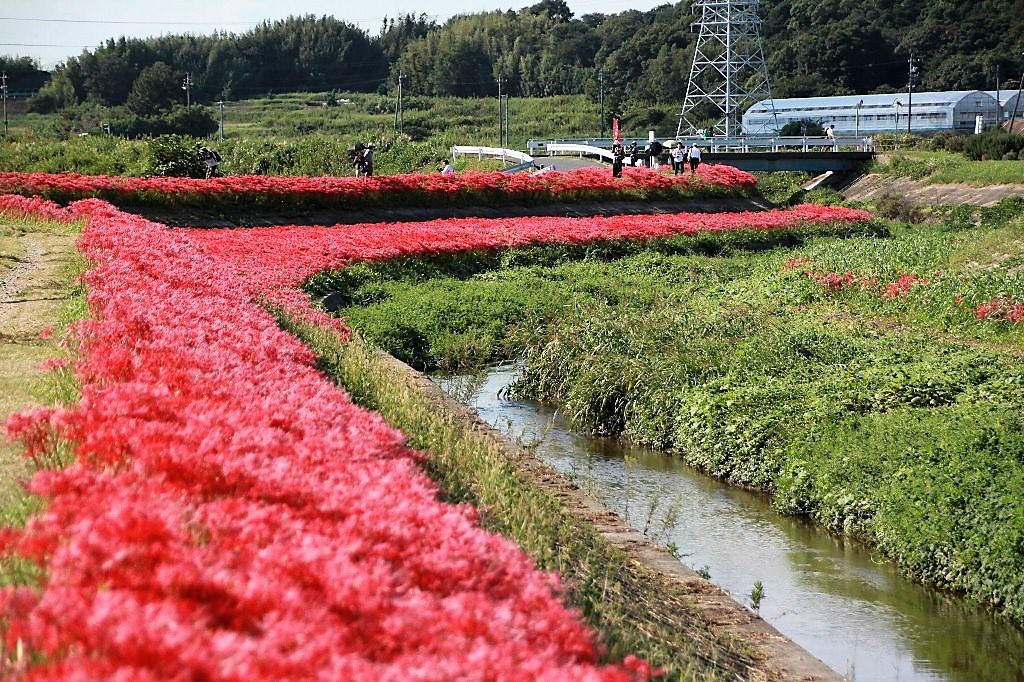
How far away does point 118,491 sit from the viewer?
4383 mm

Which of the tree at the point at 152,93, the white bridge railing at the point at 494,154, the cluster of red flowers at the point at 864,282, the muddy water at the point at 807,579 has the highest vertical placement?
the tree at the point at 152,93

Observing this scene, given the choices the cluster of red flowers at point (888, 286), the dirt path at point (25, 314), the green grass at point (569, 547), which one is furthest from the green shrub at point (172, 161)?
the green grass at point (569, 547)

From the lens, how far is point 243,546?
4.12 meters

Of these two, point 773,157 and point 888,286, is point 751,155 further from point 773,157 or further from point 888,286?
point 888,286

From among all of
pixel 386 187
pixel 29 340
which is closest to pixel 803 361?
pixel 29 340

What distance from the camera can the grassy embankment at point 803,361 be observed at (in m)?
9.34

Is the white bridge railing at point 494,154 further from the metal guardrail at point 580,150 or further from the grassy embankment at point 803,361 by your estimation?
the grassy embankment at point 803,361

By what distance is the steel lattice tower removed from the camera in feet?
271

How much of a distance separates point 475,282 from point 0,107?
101m

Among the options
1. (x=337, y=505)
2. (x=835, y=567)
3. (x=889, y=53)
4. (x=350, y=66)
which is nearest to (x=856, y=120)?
(x=889, y=53)

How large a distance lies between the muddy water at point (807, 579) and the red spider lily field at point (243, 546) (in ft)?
11.2

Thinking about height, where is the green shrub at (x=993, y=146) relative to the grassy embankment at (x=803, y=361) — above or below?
above

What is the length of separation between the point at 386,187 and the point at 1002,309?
17.6 m

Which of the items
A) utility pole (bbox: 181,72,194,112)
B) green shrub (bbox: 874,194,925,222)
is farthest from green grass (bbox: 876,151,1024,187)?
utility pole (bbox: 181,72,194,112)
